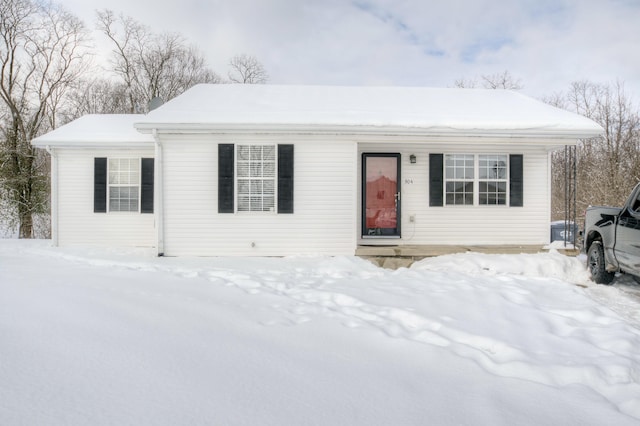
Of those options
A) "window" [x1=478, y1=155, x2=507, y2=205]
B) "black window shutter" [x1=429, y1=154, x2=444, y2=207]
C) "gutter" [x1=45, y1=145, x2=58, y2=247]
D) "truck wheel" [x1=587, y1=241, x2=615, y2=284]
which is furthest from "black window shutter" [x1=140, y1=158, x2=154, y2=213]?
"truck wheel" [x1=587, y1=241, x2=615, y2=284]

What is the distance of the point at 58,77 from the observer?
1806 centimetres

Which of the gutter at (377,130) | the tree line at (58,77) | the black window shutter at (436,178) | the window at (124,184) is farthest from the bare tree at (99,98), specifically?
the black window shutter at (436,178)

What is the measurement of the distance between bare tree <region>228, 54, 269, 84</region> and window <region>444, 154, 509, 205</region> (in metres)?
20.4

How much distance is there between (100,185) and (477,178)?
890 cm

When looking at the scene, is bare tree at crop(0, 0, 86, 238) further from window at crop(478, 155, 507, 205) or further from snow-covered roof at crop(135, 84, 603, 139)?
window at crop(478, 155, 507, 205)

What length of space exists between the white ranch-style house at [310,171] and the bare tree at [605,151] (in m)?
8.22

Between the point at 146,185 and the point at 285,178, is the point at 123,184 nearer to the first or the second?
the point at 146,185

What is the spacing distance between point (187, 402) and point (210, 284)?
9.89 feet

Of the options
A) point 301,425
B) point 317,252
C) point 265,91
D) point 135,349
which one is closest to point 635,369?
point 301,425

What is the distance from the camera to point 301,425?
1.71m

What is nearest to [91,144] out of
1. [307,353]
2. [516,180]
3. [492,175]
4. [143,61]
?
[307,353]

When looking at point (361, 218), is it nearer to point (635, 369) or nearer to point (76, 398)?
point (635, 369)

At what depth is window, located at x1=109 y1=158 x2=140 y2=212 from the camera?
358 inches

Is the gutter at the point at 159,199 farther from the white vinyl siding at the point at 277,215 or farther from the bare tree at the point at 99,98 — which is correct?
the bare tree at the point at 99,98
